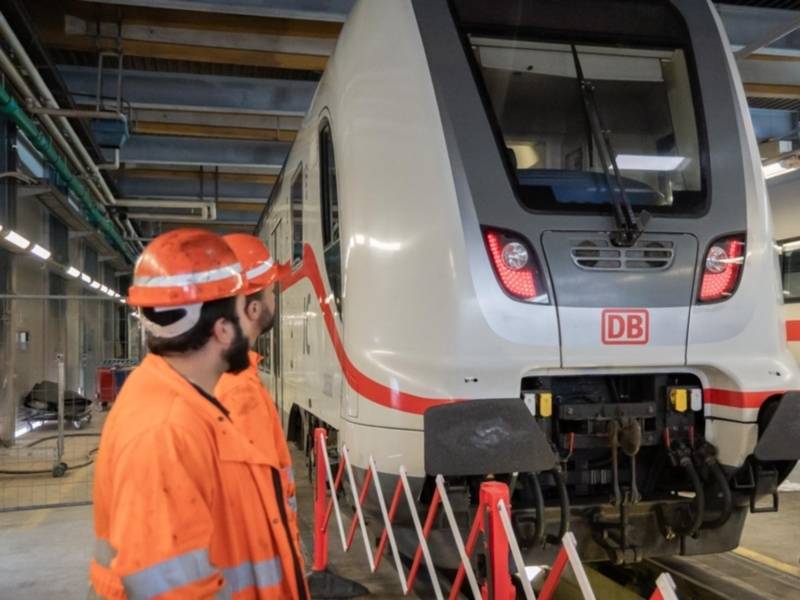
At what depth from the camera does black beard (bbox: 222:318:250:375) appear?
1804 mm

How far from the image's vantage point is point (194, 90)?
928 centimetres

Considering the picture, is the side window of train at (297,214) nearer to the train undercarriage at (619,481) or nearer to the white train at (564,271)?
the white train at (564,271)

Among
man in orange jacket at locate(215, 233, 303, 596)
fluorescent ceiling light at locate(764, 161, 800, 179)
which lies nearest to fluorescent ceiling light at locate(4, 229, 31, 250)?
man in orange jacket at locate(215, 233, 303, 596)

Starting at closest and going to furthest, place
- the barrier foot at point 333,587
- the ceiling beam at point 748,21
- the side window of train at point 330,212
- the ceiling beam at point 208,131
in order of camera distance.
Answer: the side window of train at point 330,212 < the barrier foot at point 333,587 < the ceiling beam at point 748,21 < the ceiling beam at point 208,131

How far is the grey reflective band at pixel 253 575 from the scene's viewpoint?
65.8 inches

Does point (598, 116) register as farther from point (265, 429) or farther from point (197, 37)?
point (197, 37)

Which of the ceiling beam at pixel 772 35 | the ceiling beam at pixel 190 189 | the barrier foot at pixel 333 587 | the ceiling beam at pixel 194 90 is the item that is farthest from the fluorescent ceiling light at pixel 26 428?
the ceiling beam at pixel 772 35

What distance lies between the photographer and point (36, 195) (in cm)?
1149

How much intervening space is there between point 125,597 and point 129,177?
14.2 m

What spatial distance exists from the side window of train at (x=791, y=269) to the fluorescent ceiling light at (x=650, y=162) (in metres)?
6.43

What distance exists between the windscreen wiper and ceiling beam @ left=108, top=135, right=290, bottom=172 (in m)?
8.70

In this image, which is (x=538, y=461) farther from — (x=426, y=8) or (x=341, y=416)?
(x=426, y=8)

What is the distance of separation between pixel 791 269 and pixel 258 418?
915 cm

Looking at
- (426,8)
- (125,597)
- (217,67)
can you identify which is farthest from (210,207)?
(125,597)
